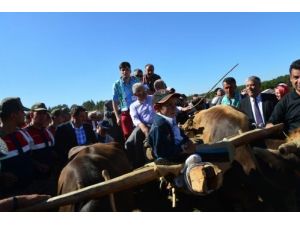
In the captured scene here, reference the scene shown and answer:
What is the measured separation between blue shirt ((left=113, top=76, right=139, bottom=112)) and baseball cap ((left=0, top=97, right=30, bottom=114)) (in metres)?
3.74

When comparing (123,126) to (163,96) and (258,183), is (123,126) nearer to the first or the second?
(163,96)

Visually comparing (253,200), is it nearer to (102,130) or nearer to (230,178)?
(230,178)

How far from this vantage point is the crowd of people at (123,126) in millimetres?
4508

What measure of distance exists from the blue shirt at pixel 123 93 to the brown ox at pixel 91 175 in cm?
291

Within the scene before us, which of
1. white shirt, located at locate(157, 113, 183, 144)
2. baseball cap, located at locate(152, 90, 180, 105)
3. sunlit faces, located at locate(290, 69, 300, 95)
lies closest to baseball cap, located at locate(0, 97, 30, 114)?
baseball cap, located at locate(152, 90, 180, 105)

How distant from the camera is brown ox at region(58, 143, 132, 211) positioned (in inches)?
148

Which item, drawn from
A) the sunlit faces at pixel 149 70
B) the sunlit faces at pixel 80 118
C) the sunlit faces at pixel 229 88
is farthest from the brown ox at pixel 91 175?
the sunlit faces at pixel 149 70

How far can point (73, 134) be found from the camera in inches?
279

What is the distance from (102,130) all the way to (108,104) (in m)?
2.79

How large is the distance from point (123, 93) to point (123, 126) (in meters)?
0.78

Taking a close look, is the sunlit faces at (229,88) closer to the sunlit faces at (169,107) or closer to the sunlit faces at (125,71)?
the sunlit faces at (125,71)

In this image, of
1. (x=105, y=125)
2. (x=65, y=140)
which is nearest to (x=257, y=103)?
(x=65, y=140)
